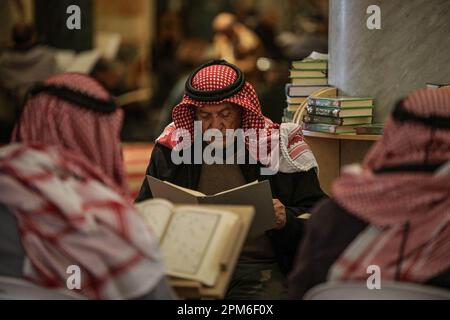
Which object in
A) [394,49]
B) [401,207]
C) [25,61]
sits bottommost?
[25,61]

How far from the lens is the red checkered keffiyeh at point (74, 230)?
2787 millimetres

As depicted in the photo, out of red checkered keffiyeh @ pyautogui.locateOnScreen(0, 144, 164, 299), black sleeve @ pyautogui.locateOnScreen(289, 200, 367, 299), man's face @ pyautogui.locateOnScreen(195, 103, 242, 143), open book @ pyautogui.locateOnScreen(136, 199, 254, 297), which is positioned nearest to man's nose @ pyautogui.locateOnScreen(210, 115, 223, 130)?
man's face @ pyautogui.locateOnScreen(195, 103, 242, 143)

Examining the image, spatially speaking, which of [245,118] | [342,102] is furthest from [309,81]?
[245,118]

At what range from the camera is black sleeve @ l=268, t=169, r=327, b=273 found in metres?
4.15

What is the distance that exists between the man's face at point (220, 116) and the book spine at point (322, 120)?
1.29 metres

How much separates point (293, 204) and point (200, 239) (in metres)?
1.31

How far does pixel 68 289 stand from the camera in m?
2.85

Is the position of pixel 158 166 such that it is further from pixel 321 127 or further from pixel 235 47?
pixel 235 47

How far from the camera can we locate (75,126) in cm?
301

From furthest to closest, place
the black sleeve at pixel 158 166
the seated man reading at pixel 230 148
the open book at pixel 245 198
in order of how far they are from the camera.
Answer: the black sleeve at pixel 158 166, the seated man reading at pixel 230 148, the open book at pixel 245 198

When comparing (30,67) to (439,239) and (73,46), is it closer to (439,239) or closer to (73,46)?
(73,46)

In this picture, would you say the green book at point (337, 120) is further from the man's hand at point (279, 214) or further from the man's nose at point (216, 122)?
the man's hand at point (279, 214)

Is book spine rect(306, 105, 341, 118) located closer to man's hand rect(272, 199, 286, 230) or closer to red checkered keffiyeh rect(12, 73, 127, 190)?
man's hand rect(272, 199, 286, 230)

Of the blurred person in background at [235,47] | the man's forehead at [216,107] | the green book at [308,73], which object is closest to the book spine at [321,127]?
the green book at [308,73]
